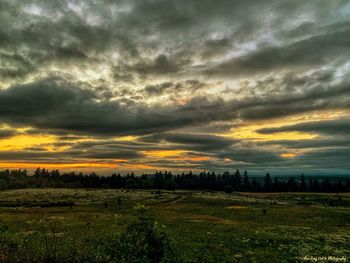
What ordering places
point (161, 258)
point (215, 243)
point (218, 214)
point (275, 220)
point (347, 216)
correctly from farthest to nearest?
point (218, 214) < point (347, 216) < point (275, 220) < point (215, 243) < point (161, 258)

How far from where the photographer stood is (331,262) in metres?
29.4

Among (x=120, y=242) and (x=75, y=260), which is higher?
(x=120, y=242)

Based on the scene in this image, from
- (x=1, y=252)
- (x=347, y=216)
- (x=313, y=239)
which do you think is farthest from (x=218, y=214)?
(x=1, y=252)

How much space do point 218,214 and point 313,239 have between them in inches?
1461

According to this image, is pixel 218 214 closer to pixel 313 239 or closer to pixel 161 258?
pixel 313 239

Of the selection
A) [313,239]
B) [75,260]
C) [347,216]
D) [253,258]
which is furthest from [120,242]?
Result: [347,216]

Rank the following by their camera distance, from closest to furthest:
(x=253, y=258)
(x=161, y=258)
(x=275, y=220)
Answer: (x=161, y=258)
(x=253, y=258)
(x=275, y=220)

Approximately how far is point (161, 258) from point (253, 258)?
71.0ft

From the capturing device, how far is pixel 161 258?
43.8ft

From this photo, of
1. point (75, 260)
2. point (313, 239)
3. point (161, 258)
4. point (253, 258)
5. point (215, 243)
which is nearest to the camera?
point (161, 258)

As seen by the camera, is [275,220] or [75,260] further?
[275,220]

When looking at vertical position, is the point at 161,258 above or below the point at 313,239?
above

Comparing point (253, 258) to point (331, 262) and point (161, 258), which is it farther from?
point (161, 258)

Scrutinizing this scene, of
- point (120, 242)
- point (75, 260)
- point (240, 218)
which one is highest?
point (120, 242)
